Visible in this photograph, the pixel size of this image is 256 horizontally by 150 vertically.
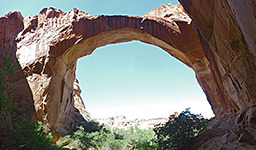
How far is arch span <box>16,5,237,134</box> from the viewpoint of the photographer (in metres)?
13.8

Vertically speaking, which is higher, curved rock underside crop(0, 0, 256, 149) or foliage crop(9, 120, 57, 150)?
curved rock underside crop(0, 0, 256, 149)

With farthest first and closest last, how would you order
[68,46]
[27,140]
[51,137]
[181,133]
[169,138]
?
[68,46]
[169,138]
[181,133]
[51,137]
[27,140]

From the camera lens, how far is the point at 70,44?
14.9 metres

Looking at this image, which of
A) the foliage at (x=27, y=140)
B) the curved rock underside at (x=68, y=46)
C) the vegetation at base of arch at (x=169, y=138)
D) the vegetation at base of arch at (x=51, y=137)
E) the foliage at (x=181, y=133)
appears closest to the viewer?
the foliage at (x=27, y=140)

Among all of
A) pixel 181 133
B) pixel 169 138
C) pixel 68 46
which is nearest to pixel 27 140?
pixel 169 138

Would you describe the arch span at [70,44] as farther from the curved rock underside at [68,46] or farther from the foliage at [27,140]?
the foliage at [27,140]

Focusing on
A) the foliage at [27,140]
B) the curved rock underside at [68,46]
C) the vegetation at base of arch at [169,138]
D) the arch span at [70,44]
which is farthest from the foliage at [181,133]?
the foliage at [27,140]

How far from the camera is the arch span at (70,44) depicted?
13766 mm

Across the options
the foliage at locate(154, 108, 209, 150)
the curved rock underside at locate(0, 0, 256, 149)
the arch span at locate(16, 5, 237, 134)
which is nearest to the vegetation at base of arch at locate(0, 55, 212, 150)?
the foliage at locate(154, 108, 209, 150)

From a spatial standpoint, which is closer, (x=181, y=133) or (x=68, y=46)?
(x=181, y=133)

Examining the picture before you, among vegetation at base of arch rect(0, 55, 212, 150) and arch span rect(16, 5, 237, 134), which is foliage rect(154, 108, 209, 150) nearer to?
vegetation at base of arch rect(0, 55, 212, 150)

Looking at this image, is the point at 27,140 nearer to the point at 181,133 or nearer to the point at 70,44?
the point at 181,133

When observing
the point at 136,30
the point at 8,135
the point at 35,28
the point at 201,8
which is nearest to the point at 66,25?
the point at 35,28

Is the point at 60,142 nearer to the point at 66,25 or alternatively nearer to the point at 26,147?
the point at 26,147
